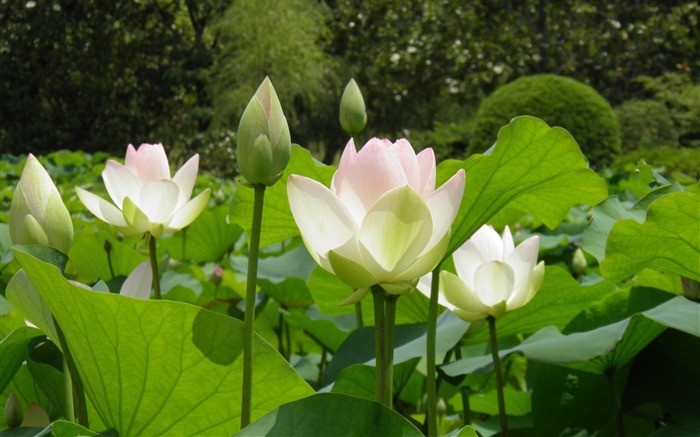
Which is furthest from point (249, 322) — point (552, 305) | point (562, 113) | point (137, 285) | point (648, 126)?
point (648, 126)

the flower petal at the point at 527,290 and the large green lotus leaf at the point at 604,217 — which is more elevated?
Answer: the large green lotus leaf at the point at 604,217

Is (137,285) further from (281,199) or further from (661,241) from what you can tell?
(661,241)

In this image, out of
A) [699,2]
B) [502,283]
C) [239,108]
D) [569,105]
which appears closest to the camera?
[502,283]

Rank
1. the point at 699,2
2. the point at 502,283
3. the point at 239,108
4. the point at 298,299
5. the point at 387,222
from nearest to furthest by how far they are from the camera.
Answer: the point at 387,222 → the point at 502,283 → the point at 298,299 → the point at 699,2 → the point at 239,108

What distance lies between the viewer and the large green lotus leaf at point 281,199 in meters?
0.77

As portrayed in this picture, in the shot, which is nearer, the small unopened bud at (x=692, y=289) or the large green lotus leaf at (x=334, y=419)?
the large green lotus leaf at (x=334, y=419)

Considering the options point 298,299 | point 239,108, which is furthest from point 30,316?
point 239,108

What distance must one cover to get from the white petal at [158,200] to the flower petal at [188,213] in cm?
1

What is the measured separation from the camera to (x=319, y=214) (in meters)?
0.46

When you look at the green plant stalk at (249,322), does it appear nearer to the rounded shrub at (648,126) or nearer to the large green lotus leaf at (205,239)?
the large green lotus leaf at (205,239)

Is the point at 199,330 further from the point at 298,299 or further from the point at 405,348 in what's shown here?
the point at 298,299

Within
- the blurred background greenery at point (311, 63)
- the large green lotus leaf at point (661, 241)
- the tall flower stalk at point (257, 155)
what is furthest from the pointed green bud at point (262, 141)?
the blurred background greenery at point (311, 63)

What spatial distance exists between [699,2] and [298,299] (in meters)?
11.6

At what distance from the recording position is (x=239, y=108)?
12.0 meters
